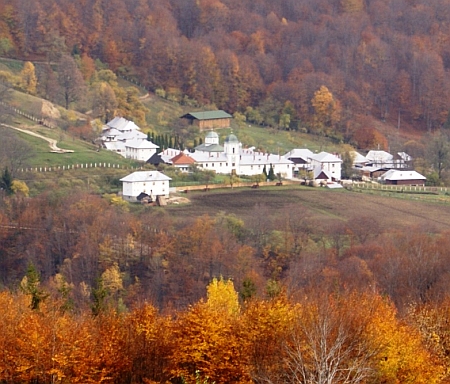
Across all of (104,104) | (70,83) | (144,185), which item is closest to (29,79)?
(70,83)

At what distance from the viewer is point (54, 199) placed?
46000mm

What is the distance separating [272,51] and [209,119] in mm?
25687

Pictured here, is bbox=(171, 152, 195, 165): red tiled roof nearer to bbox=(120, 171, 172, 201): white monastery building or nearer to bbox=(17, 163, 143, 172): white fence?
bbox=(17, 163, 143, 172): white fence

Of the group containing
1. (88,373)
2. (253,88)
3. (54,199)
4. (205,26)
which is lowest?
(88,373)

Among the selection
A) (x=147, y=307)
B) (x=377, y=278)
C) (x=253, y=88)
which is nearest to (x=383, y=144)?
(x=253, y=88)

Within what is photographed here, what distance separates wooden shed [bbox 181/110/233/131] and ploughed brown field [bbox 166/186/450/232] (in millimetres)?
17865

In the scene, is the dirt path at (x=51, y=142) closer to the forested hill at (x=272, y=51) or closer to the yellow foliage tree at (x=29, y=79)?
the yellow foliage tree at (x=29, y=79)

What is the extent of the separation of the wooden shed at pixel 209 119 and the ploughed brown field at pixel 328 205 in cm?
1786

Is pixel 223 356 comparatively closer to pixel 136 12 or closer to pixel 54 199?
pixel 54 199

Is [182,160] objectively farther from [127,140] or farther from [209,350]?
[209,350]

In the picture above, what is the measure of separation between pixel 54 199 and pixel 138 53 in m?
43.3

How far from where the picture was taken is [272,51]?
97250 millimetres

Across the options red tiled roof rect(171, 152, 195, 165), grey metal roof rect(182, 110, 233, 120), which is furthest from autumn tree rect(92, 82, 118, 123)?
red tiled roof rect(171, 152, 195, 165)

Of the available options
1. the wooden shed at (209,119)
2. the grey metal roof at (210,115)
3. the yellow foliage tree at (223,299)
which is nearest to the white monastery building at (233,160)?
the wooden shed at (209,119)
